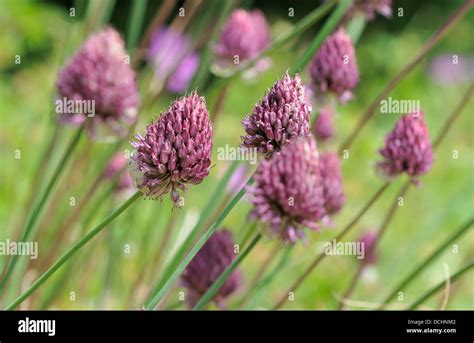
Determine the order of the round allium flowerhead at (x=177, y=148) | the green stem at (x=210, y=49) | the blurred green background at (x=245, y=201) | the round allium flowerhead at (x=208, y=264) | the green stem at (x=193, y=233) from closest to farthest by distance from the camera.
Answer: the round allium flowerhead at (x=177, y=148) < the green stem at (x=193, y=233) < the round allium flowerhead at (x=208, y=264) < the green stem at (x=210, y=49) < the blurred green background at (x=245, y=201)

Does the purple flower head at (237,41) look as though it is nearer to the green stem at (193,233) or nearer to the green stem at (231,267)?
the green stem at (193,233)

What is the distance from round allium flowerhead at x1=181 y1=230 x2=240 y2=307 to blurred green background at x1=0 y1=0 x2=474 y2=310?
0.17 feet

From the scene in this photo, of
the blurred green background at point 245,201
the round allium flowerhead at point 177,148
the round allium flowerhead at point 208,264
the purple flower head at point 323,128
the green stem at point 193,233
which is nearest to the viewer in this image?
the round allium flowerhead at point 177,148

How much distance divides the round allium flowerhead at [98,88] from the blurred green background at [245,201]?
138 millimetres

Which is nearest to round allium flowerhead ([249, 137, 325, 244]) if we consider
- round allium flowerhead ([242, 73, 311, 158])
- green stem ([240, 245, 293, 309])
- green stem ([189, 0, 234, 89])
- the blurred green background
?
round allium flowerhead ([242, 73, 311, 158])

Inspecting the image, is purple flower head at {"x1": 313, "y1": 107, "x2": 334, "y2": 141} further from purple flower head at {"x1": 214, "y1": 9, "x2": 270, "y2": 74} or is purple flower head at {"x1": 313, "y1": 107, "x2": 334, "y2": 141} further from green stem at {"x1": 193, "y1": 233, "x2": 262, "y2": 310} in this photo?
green stem at {"x1": 193, "y1": 233, "x2": 262, "y2": 310}

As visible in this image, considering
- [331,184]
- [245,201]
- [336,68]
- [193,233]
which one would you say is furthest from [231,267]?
[336,68]

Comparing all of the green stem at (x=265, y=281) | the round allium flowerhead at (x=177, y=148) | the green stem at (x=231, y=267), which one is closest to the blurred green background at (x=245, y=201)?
the green stem at (x=265, y=281)

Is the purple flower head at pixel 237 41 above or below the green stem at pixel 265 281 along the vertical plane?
above

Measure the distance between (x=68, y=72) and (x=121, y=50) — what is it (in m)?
0.08

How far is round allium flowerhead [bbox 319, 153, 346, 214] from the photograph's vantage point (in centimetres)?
98

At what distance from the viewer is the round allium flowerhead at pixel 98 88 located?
3.25 feet

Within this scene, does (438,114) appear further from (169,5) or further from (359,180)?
(169,5)
